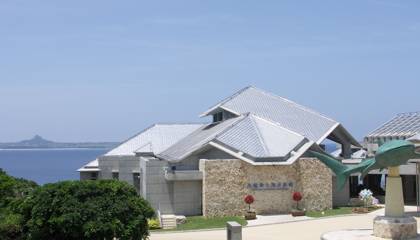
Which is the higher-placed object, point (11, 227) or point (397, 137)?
point (397, 137)

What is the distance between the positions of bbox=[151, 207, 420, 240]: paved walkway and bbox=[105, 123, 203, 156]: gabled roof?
18181mm

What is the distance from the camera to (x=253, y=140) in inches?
1740

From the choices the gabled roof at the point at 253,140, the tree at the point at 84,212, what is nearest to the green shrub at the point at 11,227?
the tree at the point at 84,212

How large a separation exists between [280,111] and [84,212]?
90.1 ft

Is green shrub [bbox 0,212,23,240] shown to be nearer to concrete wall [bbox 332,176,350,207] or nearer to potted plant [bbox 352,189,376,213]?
potted plant [bbox 352,189,376,213]

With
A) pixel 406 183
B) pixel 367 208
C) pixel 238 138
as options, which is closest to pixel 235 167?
pixel 238 138

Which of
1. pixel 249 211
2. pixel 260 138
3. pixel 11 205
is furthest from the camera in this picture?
pixel 260 138

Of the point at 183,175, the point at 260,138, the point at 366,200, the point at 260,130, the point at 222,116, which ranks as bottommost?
the point at 366,200

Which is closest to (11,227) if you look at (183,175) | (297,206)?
(183,175)

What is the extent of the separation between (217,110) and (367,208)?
49.5ft

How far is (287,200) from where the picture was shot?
4278 centimetres

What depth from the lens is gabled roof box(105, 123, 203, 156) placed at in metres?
54.7

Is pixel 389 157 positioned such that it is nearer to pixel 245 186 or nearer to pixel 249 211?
pixel 249 211

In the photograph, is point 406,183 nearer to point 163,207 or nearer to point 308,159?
point 308,159
